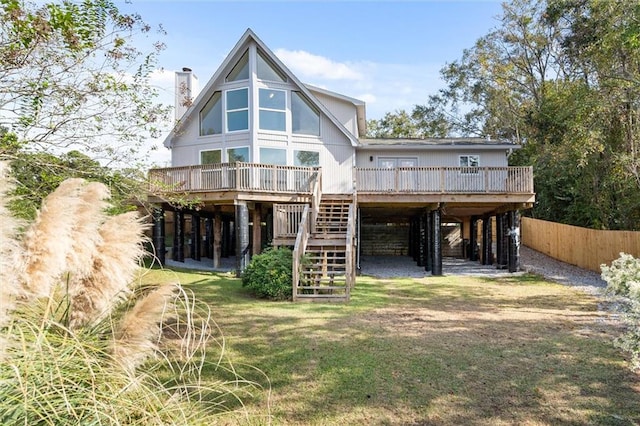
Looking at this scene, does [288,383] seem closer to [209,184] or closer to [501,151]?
[209,184]

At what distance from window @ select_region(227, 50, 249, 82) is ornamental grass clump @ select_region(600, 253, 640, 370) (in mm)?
14172

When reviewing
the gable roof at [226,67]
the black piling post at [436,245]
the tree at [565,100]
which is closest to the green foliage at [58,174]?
the gable roof at [226,67]

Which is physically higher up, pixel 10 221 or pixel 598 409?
pixel 10 221

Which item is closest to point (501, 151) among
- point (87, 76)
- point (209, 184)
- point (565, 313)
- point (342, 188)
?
point (342, 188)

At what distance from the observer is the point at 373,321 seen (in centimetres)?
750

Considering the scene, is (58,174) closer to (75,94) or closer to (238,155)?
(75,94)

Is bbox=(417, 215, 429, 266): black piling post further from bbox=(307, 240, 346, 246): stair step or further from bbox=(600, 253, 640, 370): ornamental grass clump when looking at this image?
bbox=(600, 253, 640, 370): ornamental grass clump

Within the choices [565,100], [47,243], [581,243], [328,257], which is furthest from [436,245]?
[47,243]

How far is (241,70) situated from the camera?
1586cm

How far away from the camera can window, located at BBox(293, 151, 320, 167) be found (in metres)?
16.2

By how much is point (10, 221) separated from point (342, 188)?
15.2 m

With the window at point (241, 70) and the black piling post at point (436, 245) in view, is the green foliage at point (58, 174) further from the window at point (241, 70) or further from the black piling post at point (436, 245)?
the black piling post at point (436, 245)

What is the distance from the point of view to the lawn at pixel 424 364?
4055 millimetres

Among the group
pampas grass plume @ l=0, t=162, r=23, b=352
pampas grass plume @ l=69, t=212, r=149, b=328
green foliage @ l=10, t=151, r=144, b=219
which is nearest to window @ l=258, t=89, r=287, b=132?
Answer: green foliage @ l=10, t=151, r=144, b=219
